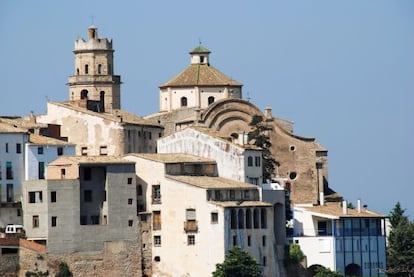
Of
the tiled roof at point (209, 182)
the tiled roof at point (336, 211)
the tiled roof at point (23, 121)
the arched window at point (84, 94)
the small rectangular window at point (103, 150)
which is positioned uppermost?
the arched window at point (84, 94)

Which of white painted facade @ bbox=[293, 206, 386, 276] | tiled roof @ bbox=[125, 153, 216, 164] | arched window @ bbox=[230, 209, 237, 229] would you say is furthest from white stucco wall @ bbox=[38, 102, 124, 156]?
arched window @ bbox=[230, 209, 237, 229]

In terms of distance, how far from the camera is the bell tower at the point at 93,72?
452 feet

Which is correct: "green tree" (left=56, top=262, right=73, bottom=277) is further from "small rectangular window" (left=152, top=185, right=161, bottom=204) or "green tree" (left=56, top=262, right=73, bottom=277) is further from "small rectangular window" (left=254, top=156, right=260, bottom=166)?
"small rectangular window" (left=254, top=156, right=260, bottom=166)

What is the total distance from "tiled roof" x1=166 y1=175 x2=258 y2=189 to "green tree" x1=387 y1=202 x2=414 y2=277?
11.3 m

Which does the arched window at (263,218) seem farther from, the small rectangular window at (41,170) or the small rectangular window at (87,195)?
the small rectangular window at (41,170)

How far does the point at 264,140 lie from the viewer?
418ft

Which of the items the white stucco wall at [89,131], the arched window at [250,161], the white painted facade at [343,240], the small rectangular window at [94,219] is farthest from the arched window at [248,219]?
the white stucco wall at [89,131]

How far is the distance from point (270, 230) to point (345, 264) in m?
5.85

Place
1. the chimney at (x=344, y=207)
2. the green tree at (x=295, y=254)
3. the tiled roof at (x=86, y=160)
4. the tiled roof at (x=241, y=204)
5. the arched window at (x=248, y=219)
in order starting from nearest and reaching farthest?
the tiled roof at (x=241, y=204)
the tiled roof at (x=86, y=160)
the arched window at (x=248, y=219)
the green tree at (x=295, y=254)
the chimney at (x=344, y=207)

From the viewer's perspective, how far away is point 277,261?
4567 inches

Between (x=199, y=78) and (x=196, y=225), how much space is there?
2616 centimetres

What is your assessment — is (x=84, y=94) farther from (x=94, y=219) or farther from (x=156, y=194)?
(x=94, y=219)

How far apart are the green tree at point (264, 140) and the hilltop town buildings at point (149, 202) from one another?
1057 millimetres

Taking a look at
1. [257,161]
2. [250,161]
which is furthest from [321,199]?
[250,161]
